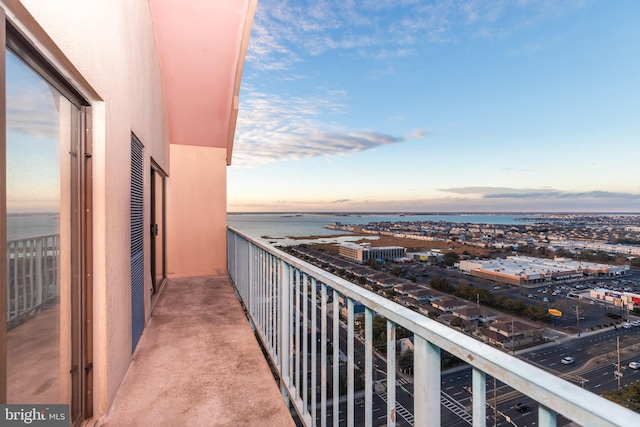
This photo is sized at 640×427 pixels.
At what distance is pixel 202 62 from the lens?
4691 millimetres

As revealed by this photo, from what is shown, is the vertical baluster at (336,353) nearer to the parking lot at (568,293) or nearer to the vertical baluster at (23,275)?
the vertical baluster at (23,275)

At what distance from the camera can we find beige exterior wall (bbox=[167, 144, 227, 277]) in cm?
601

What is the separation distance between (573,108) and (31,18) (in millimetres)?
14581

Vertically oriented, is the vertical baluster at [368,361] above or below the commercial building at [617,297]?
above

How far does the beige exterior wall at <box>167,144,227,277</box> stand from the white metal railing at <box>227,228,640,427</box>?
4.24m

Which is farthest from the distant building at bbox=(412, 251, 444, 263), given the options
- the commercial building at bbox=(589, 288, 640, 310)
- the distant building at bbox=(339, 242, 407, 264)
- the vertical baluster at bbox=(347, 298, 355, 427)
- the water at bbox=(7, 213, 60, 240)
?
the water at bbox=(7, 213, 60, 240)

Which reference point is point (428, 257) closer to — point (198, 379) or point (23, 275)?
point (198, 379)

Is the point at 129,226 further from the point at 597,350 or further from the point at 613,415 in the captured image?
the point at 597,350

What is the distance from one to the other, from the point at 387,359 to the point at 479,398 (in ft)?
1.19

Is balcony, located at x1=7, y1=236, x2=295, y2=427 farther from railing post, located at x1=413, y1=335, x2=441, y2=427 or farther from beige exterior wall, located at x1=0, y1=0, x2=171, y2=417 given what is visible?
railing post, located at x1=413, y1=335, x2=441, y2=427

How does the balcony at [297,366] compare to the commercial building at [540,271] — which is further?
the commercial building at [540,271]

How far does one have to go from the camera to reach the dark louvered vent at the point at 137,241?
2660mm

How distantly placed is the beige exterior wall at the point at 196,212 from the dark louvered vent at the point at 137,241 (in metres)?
3.02

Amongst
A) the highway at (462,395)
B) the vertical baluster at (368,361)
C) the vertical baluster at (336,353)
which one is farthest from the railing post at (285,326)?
the vertical baluster at (368,361)
